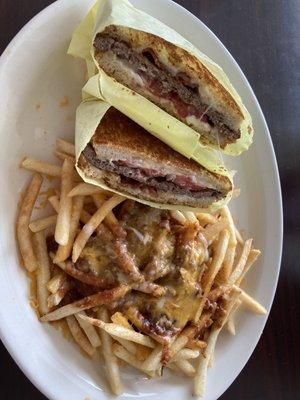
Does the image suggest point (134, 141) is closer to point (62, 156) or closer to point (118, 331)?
point (62, 156)

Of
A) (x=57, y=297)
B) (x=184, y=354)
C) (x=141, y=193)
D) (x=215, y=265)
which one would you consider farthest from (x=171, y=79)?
(x=184, y=354)

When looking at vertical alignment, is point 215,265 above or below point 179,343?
above

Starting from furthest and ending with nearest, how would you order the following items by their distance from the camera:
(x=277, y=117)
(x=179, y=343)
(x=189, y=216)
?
(x=277, y=117) → (x=189, y=216) → (x=179, y=343)

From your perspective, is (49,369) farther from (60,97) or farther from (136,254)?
(60,97)

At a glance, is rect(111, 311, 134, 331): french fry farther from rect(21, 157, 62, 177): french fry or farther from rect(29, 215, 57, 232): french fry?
rect(21, 157, 62, 177): french fry

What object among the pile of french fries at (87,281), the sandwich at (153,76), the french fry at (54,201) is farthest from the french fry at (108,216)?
the sandwich at (153,76)

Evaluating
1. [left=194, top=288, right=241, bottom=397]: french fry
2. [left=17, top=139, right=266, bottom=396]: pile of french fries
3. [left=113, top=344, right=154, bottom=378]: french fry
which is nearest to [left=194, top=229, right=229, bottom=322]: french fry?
[left=17, top=139, right=266, bottom=396]: pile of french fries

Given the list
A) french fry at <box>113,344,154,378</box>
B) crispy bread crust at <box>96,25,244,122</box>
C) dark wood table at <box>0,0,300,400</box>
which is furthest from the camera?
dark wood table at <box>0,0,300,400</box>
